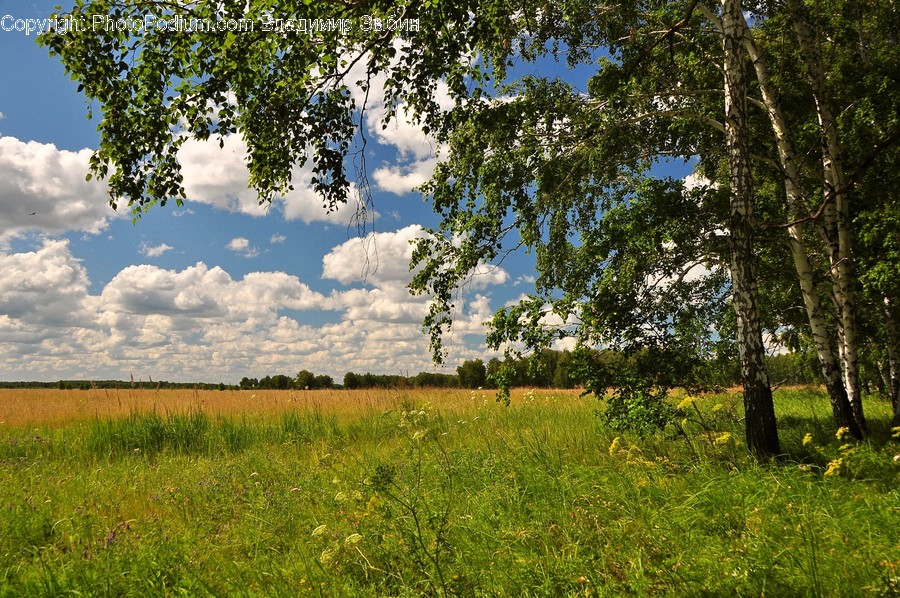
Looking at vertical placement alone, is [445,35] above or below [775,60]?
below

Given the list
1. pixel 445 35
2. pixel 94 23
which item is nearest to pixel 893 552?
pixel 445 35

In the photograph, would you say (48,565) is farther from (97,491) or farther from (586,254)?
(586,254)

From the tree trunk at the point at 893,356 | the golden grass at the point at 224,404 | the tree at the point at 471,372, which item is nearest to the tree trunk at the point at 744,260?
the tree trunk at the point at 893,356

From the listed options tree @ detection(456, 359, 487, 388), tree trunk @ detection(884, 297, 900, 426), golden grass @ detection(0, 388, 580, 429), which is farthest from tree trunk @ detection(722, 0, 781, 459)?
tree @ detection(456, 359, 487, 388)

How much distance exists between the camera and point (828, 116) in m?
6.82

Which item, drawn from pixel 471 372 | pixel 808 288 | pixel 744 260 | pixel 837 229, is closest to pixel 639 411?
pixel 744 260

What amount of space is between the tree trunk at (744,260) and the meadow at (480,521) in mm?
417

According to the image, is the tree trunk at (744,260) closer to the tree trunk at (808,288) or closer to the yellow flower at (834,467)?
the yellow flower at (834,467)

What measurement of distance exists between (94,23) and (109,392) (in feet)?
33.4

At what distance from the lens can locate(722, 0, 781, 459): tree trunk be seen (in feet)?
16.8

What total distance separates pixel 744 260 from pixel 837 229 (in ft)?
A: 8.46

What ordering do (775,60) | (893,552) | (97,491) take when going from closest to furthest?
(893,552) < (97,491) < (775,60)

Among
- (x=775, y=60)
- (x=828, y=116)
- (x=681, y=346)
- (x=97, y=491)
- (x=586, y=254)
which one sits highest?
(x=775, y=60)

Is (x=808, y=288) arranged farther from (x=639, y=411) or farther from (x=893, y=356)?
(x=639, y=411)
